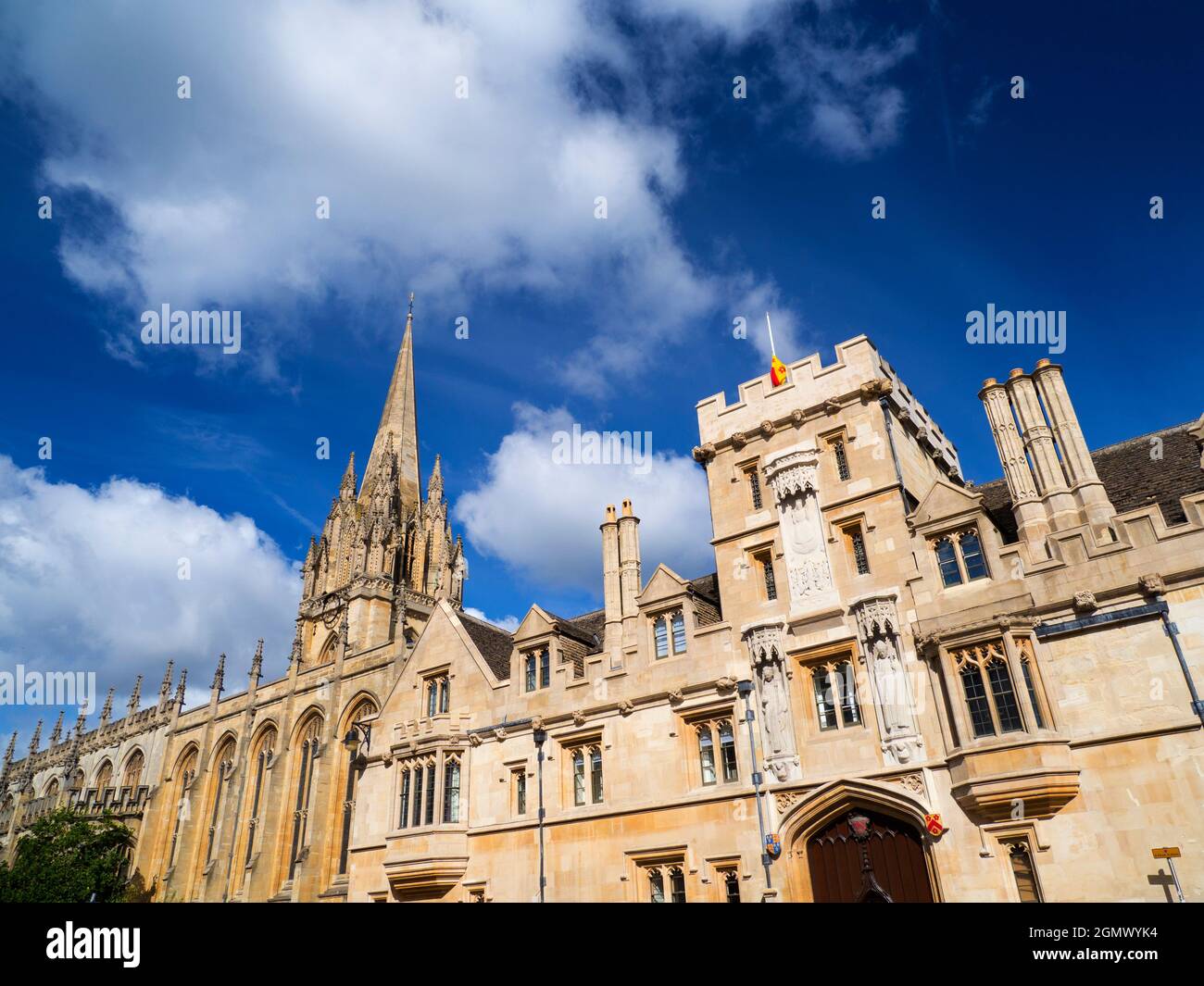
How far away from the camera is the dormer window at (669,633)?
890 inches

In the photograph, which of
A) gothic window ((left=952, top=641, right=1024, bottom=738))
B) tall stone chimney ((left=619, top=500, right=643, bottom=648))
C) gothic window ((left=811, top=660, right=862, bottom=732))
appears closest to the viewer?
gothic window ((left=952, top=641, right=1024, bottom=738))

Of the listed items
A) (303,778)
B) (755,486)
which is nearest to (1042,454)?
(755,486)

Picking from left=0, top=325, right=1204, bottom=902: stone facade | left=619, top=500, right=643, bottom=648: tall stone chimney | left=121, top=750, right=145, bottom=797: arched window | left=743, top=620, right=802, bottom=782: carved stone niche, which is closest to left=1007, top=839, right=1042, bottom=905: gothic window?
left=0, top=325, right=1204, bottom=902: stone facade

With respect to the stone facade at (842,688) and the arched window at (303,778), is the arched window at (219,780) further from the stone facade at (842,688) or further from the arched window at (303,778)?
the stone facade at (842,688)

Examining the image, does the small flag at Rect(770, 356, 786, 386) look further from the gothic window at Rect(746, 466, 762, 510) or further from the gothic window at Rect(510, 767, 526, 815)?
the gothic window at Rect(510, 767, 526, 815)

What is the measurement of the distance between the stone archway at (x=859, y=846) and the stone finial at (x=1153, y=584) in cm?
634

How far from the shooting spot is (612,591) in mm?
24438

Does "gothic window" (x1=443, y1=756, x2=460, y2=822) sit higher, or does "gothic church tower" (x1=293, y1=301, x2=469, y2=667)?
"gothic church tower" (x1=293, y1=301, x2=469, y2=667)

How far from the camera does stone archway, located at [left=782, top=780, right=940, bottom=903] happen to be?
1722 centimetres

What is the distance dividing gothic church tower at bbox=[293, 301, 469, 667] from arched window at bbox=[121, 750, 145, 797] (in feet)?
61.3
